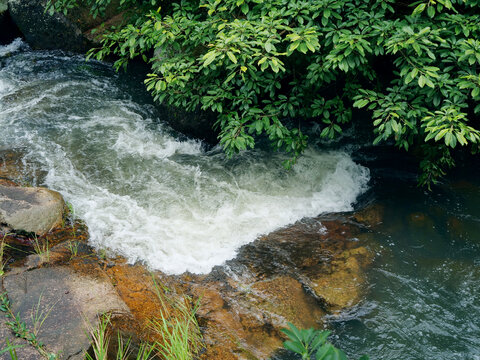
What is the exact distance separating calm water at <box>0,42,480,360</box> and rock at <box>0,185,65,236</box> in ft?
1.24

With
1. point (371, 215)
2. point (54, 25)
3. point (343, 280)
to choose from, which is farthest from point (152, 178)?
point (54, 25)

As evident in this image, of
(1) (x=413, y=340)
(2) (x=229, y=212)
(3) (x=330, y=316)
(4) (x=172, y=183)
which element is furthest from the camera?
(4) (x=172, y=183)

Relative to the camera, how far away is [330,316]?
13.2 feet

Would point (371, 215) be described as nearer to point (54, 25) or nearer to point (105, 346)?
point (105, 346)

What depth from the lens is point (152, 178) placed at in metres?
5.82

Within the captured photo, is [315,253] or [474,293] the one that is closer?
[474,293]

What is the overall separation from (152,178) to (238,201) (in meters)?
1.35

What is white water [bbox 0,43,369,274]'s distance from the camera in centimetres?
485

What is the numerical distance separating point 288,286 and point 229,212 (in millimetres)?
1456

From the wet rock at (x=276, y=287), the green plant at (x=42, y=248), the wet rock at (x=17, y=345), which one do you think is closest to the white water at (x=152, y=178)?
the wet rock at (x=276, y=287)

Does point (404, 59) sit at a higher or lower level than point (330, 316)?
higher

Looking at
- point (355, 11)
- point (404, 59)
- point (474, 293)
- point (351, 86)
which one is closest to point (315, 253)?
point (474, 293)

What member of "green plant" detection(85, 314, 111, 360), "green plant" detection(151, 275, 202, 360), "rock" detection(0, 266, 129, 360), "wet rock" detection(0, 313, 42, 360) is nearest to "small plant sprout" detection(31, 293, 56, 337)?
"rock" detection(0, 266, 129, 360)

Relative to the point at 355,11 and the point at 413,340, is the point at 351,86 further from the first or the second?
the point at 413,340
